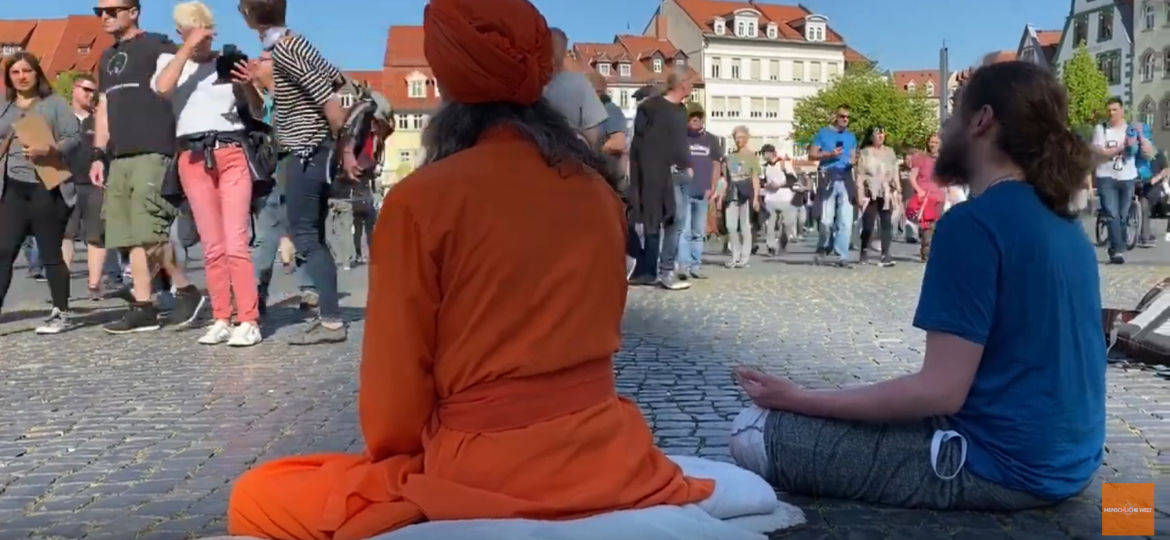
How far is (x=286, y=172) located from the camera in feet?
23.8

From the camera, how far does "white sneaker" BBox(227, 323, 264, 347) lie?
7.57 metres

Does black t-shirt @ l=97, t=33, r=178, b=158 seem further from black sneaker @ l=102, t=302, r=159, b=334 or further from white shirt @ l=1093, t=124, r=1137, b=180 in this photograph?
white shirt @ l=1093, t=124, r=1137, b=180

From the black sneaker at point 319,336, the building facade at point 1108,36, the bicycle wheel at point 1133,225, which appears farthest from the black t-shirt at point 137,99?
the building facade at point 1108,36

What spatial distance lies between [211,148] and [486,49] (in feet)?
17.1

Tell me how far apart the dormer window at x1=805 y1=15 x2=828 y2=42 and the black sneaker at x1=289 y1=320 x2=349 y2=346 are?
316 feet

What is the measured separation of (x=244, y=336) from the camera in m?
7.59

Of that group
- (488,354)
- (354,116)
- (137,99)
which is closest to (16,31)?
(137,99)

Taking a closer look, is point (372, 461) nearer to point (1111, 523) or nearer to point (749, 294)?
point (1111, 523)

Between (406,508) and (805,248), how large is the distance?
1729 centimetres

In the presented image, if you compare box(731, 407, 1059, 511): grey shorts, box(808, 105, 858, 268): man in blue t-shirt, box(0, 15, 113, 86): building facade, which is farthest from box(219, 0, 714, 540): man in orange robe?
box(0, 15, 113, 86): building facade

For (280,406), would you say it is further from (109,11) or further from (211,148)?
(109,11)

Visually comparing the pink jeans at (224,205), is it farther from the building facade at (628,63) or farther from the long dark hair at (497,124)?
the building facade at (628,63)

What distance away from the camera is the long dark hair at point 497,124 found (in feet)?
8.79

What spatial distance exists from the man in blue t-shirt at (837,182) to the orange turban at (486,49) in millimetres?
11823
